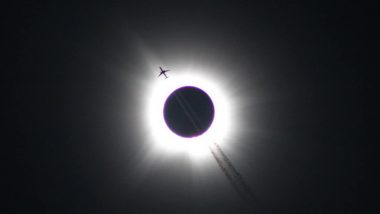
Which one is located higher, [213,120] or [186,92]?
[186,92]

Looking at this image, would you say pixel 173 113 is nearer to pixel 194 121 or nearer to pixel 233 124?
pixel 194 121

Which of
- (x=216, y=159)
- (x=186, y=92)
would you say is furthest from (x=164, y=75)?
(x=216, y=159)

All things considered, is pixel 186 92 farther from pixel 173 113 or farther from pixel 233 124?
pixel 233 124

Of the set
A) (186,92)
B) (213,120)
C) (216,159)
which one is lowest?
(216,159)

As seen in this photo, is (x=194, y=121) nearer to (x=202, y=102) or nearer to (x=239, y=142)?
(x=202, y=102)

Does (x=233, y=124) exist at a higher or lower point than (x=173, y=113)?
lower

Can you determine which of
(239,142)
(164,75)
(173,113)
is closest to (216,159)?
(239,142)
